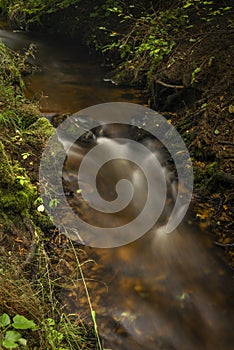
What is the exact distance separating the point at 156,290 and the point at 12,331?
1627mm

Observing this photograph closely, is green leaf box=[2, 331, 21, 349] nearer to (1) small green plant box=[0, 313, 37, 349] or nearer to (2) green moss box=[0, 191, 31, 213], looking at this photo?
(1) small green plant box=[0, 313, 37, 349]

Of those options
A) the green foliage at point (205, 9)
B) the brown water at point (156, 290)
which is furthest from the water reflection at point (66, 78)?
the brown water at point (156, 290)

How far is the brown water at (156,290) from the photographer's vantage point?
2742 millimetres

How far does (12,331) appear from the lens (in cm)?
176

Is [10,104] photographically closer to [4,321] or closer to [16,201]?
[16,201]

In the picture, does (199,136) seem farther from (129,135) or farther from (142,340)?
(142,340)

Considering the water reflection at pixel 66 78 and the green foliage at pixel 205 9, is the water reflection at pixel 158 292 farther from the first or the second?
the green foliage at pixel 205 9

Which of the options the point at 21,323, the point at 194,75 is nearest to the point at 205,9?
the point at 194,75

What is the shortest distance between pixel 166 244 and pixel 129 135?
85.9 inches

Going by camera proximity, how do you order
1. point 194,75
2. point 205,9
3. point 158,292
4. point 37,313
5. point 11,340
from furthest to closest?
1. point 205,9
2. point 194,75
3. point 158,292
4. point 37,313
5. point 11,340

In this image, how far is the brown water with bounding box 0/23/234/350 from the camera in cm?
274

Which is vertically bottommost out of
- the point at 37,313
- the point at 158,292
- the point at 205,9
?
the point at 158,292

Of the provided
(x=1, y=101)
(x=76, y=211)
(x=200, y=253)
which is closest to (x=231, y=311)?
(x=200, y=253)

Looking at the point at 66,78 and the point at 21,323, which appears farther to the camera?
the point at 66,78
